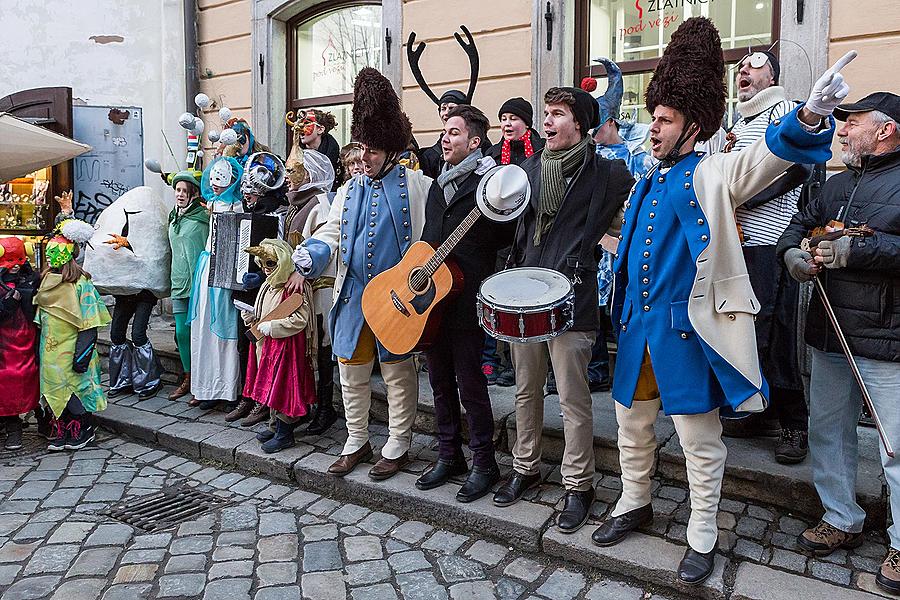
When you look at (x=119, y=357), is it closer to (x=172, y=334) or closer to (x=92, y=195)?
(x=172, y=334)

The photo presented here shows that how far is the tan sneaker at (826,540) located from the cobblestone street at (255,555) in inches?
26.4

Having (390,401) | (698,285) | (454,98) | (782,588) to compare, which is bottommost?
(782,588)

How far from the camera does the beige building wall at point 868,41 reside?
4727mm

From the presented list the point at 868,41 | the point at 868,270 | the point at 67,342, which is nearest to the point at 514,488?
the point at 868,270

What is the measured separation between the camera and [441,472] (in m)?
4.26

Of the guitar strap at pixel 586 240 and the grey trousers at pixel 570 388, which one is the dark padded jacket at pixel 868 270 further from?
the grey trousers at pixel 570 388

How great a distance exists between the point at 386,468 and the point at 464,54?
12.7ft

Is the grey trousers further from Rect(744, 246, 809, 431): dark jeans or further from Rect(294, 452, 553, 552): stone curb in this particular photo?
Rect(744, 246, 809, 431): dark jeans

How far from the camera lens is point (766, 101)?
3.85 metres

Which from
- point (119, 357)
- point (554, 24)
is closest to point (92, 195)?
point (119, 357)

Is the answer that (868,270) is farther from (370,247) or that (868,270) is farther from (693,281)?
(370,247)

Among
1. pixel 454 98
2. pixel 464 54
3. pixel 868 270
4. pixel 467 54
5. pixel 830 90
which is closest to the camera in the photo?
pixel 830 90

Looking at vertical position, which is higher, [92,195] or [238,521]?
[92,195]

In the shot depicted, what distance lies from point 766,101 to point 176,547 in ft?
11.7
